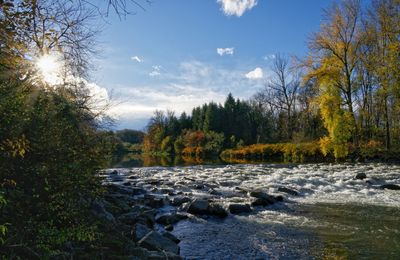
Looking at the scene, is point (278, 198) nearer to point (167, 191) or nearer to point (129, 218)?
point (167, 191)

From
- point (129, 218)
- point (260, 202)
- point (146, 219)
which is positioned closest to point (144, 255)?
point (129, 218)

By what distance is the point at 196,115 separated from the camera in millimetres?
73312

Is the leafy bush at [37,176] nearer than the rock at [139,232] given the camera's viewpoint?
Yes

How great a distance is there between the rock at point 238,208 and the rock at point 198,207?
31.1 inches

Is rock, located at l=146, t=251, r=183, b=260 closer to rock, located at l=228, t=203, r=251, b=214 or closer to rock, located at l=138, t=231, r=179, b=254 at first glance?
rock, located at l=138, t=231, r=179, b=254

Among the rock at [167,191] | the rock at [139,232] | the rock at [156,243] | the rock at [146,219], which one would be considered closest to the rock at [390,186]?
the rock at [167,191]

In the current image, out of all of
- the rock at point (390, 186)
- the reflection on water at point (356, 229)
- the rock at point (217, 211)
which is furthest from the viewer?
the rock at point (390, 186)

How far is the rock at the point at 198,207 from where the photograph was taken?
9.12 m

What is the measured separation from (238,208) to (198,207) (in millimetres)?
1220

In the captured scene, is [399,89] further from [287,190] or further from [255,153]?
[255,153]

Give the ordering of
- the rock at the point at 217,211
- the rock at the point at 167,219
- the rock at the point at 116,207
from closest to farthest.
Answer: the rock at the point at 116,207, the rock at the point at 167,219, the rock at the point at 217,211

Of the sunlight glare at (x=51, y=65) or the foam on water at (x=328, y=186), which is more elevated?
the sunlight glare at (x=51, y=65)

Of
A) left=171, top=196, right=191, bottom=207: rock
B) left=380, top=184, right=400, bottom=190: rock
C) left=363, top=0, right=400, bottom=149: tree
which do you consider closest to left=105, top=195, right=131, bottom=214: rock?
left=171, top=196, right=191, bottom=207: rock

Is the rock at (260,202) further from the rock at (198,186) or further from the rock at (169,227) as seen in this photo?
the rock at (198,186)
